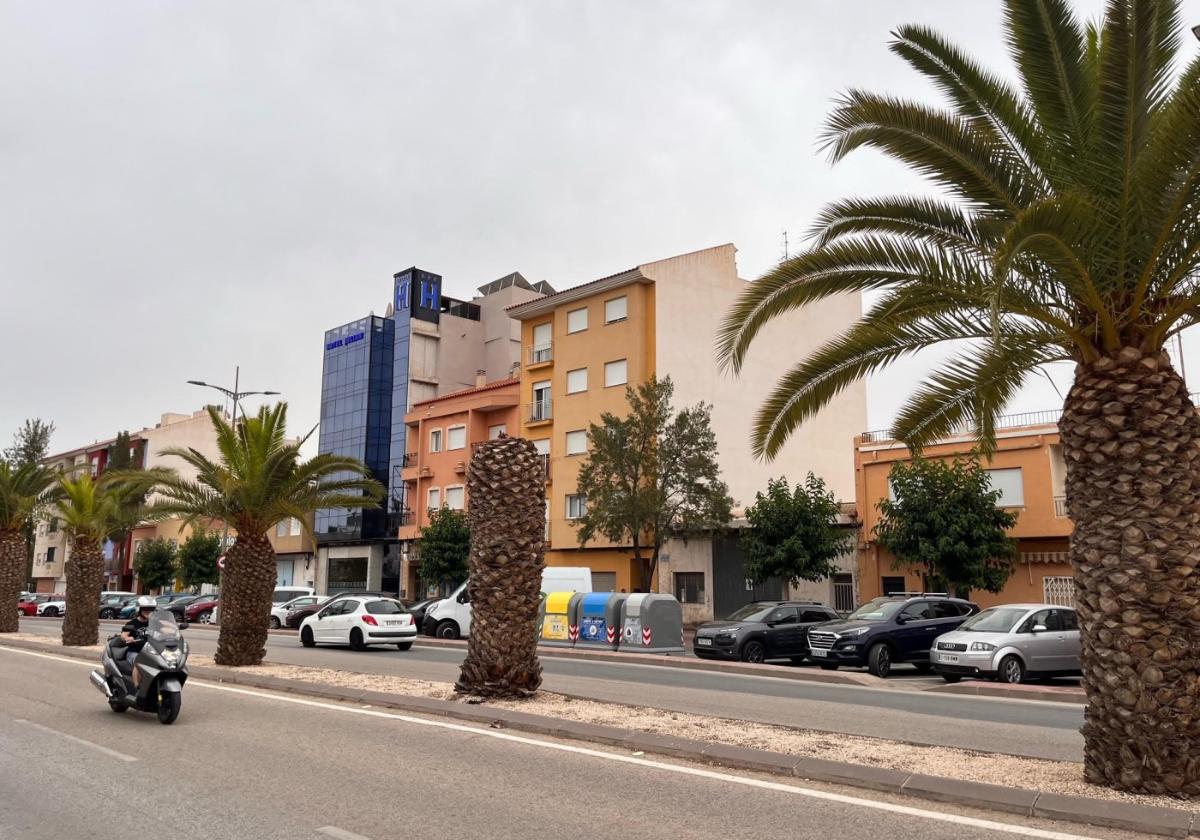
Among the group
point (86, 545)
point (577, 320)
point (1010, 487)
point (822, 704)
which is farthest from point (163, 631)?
point (577, 320)

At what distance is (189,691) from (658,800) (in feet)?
32.0

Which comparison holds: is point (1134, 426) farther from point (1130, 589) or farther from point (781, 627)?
Result: point (781, 627)

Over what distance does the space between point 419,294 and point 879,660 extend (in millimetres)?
48445

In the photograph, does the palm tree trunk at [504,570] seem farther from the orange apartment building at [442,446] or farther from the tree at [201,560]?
the tree at [201,560]

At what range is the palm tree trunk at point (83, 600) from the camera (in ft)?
78.5

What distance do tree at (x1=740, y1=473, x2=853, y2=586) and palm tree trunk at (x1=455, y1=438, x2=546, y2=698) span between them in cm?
1964

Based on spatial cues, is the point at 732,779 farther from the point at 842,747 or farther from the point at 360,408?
the point at 360,408

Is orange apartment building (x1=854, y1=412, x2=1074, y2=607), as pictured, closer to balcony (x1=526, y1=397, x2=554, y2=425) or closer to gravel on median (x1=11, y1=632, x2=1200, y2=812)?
balcony (x1=526, y1=397, x2=554, y2=425)

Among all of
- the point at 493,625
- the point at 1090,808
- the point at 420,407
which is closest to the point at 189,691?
the point at 493,625

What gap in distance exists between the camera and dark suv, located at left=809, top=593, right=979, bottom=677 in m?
19.5

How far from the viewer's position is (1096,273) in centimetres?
727

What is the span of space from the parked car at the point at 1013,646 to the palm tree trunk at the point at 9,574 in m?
26.8

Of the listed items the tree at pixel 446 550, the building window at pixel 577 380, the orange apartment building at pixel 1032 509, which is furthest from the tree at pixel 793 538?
the tree at pixel 446 550

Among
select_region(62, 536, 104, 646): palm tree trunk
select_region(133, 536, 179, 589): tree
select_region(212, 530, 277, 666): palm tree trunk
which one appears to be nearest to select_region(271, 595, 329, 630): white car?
select_region(62, 536, 104, 646): palm tree trunk
